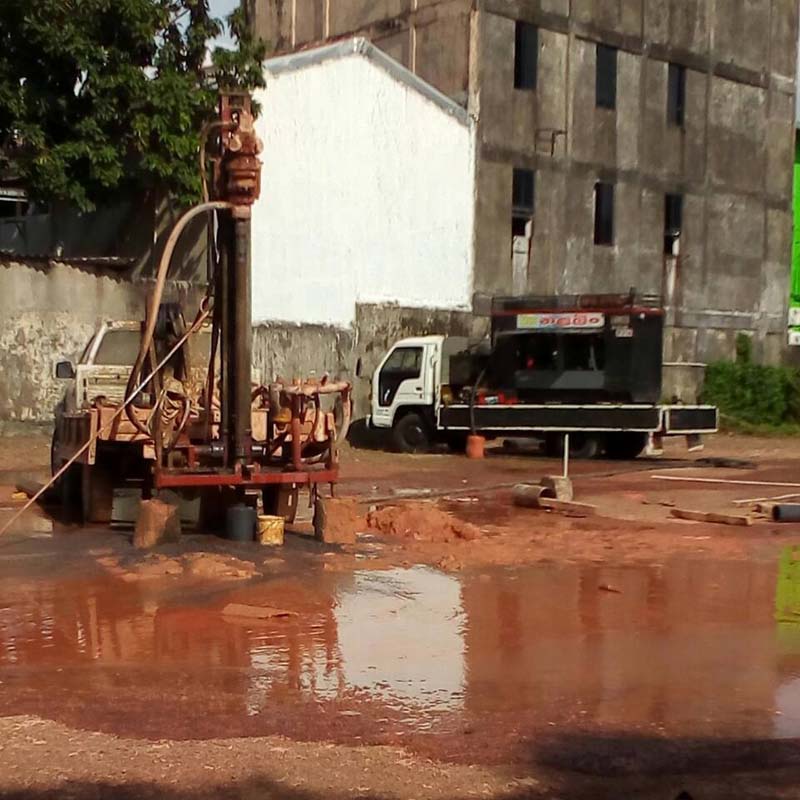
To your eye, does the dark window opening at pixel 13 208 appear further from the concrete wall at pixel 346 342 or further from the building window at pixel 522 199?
the building window at pixel 522 199

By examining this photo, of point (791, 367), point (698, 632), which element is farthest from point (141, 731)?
point (791, 367)

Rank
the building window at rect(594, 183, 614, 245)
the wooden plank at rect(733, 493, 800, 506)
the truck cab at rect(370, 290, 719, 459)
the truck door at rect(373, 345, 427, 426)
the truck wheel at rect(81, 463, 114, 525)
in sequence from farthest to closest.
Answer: the building window at rect(594, 183, 614, 245)
the truck door at rect(373, 345, 427, 426)
the truck cab at rect(370, 290, 719, 459)
the wooden plank at rect(733, 493, 800, 506)
the truck wheel at rect(81, 463, 114, 525)

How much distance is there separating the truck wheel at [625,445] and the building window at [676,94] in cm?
1315

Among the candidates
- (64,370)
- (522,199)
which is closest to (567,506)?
(64,370)

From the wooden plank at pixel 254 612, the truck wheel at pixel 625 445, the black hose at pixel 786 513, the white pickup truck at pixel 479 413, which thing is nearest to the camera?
the wooden plank at pixel 254 612

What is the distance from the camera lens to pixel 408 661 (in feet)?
23.0

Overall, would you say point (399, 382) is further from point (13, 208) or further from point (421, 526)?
point (13, 208)

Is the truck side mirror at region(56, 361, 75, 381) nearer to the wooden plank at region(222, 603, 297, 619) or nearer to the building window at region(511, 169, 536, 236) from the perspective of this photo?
the wooden plank at region(222, 603, 297, 619)

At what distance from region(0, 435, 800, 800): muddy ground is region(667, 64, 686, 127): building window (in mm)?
21248

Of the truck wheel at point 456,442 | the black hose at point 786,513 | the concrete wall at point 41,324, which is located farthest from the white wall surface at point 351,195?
the black hose at point 786,513

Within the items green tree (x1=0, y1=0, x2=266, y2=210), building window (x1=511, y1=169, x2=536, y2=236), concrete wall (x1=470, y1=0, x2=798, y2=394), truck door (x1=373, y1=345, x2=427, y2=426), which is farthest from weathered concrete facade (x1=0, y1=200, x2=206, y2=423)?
concrete wall (x1=470, y1=0, x2=798, y2=394)

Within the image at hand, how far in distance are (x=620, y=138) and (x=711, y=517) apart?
19.4 meters

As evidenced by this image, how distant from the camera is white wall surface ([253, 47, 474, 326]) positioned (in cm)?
2512

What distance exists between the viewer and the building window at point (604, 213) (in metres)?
30.4
